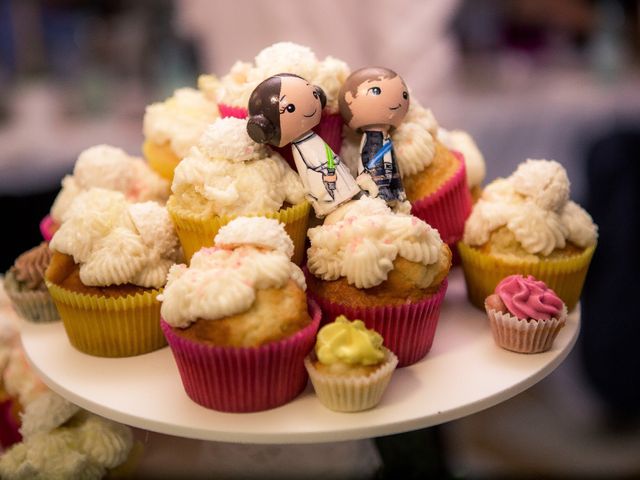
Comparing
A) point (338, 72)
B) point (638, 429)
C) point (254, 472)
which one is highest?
point (338, 72)

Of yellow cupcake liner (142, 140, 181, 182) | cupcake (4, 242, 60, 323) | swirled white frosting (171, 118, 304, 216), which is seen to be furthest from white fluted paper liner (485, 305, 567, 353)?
cupcake (4, 242, 60, 323)

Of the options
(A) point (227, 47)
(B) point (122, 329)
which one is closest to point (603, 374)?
(A) point (227, 47)

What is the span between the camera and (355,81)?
1.82 meters

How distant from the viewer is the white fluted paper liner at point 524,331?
5.73 ft

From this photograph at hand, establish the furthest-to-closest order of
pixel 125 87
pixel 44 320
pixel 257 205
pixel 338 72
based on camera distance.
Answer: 1. pixel 125 87
2. pixel 44 320
3. pixel 338 72
4. pixel 257 205

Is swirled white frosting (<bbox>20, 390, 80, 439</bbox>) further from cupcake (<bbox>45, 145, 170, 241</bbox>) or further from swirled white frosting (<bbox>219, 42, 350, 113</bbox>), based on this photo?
swirled white frosting (<bbox>219, 42, 350, 113</bbox>)

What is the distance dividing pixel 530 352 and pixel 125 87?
2607mm

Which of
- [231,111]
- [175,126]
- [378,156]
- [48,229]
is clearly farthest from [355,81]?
[48,229]

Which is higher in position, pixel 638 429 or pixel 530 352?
pixel 530 352

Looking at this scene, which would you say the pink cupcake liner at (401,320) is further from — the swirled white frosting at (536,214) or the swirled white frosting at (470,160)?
the swirled white frosting at (470,160)

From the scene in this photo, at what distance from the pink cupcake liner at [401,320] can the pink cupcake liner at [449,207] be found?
266 millimetres

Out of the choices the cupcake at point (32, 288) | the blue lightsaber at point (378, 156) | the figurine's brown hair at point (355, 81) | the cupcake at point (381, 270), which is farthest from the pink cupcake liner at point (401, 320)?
the cupcake at point (32, 288)

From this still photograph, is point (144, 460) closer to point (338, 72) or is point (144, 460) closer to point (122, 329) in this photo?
point (122, 329)

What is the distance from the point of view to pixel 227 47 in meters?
3.67
